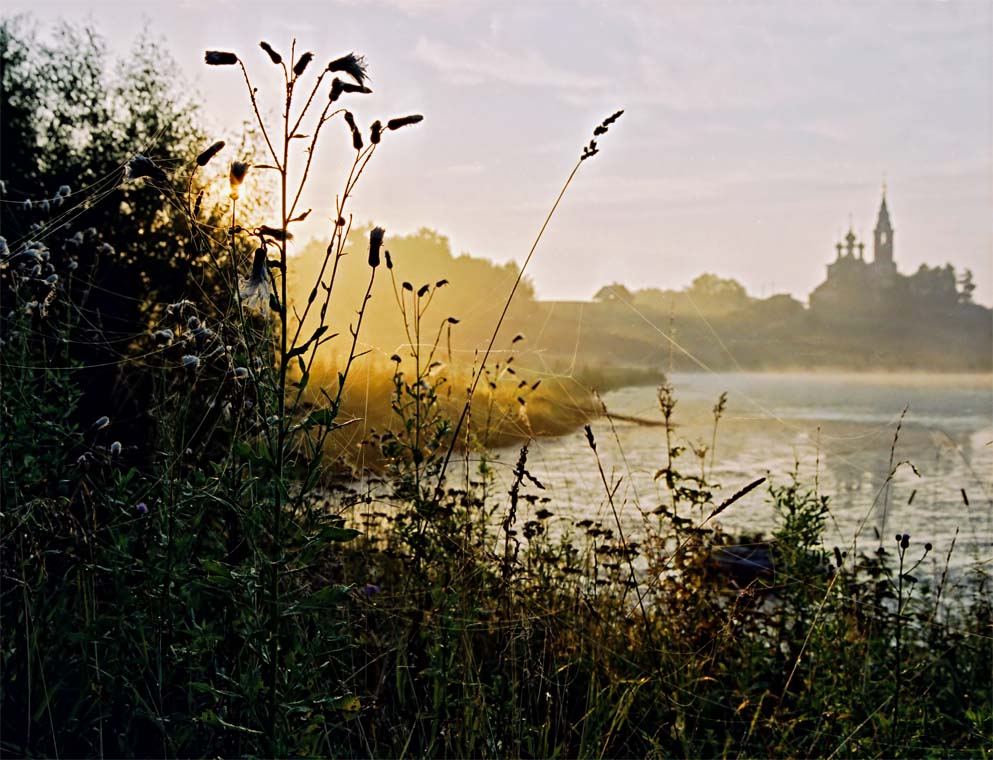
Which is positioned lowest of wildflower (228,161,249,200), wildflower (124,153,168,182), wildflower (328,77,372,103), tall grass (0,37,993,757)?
tall grass (0,37,993,757)

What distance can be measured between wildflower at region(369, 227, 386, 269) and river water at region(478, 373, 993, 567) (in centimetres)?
254

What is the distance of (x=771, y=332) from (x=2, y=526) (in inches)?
234

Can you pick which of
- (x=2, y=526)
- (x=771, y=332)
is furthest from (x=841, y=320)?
(x=2, y=526)

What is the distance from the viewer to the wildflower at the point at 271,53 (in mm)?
1717

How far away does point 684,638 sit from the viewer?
3.28m

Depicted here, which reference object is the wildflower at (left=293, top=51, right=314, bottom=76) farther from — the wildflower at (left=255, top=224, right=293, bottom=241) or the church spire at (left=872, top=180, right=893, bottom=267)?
the church spire at (left=872, top=180, right=893, bottom=267)

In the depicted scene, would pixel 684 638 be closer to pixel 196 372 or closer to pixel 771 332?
pixel 196 372

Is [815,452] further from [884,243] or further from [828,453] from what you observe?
[884,243]

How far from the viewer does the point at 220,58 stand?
1.81 meters

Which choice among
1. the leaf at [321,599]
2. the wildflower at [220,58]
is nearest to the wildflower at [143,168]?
the wildflower at [220,58]

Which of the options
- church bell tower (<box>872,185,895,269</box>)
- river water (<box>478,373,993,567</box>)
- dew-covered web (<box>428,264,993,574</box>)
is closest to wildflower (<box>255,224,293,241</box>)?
dew-covered web (<box>428,264,993,574</box>)

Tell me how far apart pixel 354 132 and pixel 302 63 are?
166 mm

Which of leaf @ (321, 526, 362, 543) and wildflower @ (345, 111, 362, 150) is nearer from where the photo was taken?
leaf @ (321, 526, 362, 543)

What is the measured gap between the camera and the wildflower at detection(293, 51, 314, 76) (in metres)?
1.71
